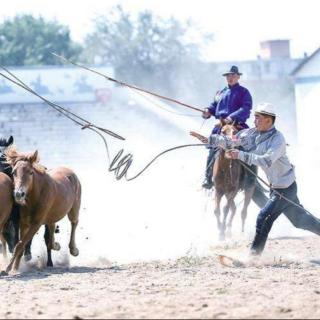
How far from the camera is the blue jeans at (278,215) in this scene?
11.5 m

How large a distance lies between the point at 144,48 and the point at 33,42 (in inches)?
323

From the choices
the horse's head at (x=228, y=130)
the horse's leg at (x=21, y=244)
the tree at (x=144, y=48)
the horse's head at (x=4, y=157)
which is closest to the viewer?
the horse's leg at (x=21, y=244)

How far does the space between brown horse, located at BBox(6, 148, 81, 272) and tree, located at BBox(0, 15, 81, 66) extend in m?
58.2

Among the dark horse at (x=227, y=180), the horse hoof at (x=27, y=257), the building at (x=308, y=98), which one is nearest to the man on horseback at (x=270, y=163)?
the horse hoof at (x=27, y=257)

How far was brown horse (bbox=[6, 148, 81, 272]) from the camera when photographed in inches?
445

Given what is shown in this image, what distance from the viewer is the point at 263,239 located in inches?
461

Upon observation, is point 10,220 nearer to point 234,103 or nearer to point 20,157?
point 20,157

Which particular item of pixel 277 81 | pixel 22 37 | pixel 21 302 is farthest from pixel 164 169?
pixel 22 37

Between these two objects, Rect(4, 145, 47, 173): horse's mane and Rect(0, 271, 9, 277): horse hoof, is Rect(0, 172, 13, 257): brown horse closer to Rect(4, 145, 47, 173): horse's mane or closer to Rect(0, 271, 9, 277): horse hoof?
Rect(4, 145, 47, 173): horse's mane

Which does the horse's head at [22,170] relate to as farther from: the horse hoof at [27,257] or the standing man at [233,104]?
the standing man at [233,104]

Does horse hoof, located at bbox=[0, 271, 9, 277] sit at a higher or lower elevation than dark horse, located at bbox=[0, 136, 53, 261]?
lower

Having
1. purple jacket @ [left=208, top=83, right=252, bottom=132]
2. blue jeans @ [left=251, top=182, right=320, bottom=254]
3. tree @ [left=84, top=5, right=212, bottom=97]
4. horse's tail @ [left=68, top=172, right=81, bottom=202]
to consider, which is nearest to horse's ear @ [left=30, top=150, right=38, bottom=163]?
horse's tail @ [left=68, top=172, right=81, bottom=202]

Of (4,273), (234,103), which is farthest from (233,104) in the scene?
(4,273)

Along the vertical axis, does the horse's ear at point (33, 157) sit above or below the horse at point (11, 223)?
Result: above
